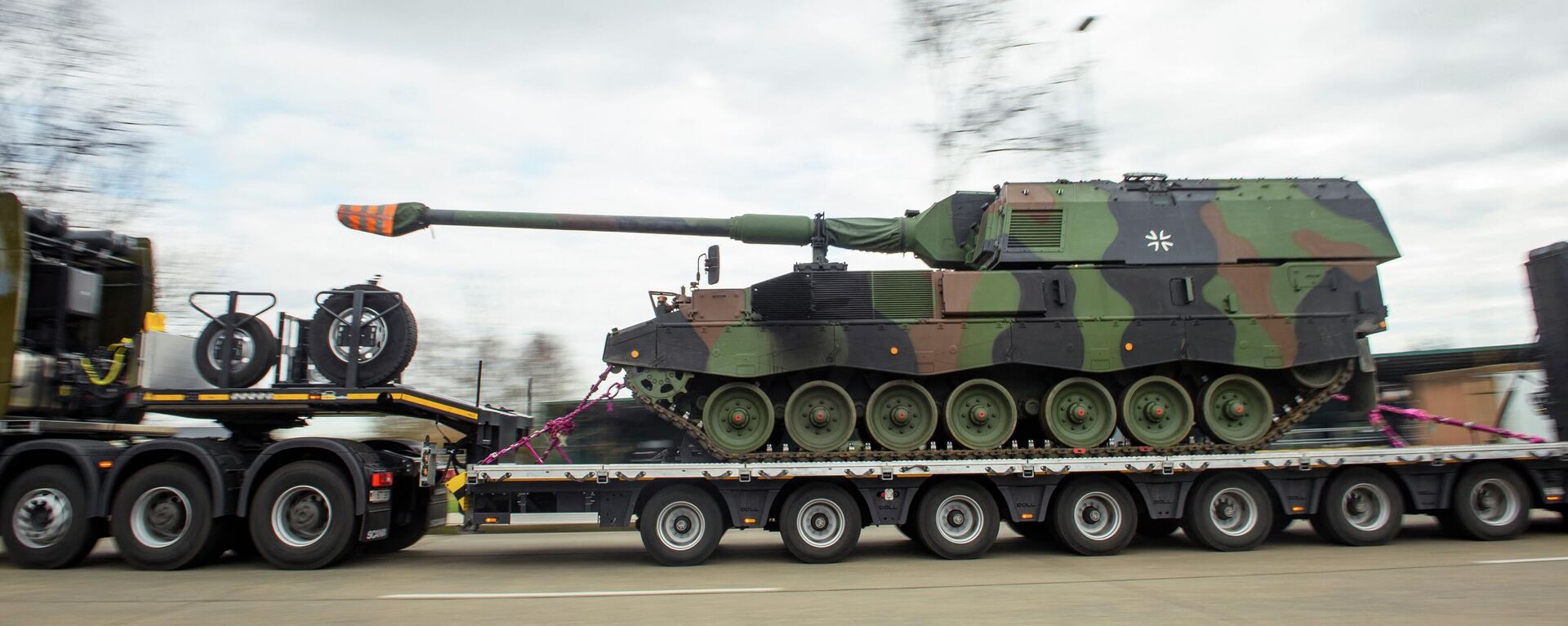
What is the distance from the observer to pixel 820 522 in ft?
31.7

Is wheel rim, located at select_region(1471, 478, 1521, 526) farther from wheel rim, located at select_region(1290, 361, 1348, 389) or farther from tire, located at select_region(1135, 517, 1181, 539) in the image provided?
tire, located at select_region(1135, 517, 1181, 539)

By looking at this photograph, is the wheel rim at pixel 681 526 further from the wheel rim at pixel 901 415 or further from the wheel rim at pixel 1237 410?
the wheel rim at pixel 1237 410

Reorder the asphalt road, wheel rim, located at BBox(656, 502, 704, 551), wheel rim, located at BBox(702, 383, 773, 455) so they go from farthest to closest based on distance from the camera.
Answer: wheel rim, located at BBox(702, 383, 773, 455), wheel rim, located at BBox(656, 502, 704, 551), the asphalt road

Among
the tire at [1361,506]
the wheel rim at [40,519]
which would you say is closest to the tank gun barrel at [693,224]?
the wheel rim at [40,519]

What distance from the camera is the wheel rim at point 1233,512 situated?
10078mm

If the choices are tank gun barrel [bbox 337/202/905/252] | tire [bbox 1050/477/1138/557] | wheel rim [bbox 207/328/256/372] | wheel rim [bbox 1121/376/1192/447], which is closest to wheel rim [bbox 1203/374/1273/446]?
wheel rim [bbox 1121/376/1192/447]

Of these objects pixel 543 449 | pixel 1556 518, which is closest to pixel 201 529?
pixel 543 449

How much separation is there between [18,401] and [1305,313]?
1439 cm

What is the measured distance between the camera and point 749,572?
8961mm

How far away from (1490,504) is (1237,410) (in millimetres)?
3176

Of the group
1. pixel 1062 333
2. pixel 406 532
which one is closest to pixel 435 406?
pixel 406 532

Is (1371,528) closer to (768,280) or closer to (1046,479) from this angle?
(1046,479)

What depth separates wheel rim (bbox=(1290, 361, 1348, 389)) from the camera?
10641 mm

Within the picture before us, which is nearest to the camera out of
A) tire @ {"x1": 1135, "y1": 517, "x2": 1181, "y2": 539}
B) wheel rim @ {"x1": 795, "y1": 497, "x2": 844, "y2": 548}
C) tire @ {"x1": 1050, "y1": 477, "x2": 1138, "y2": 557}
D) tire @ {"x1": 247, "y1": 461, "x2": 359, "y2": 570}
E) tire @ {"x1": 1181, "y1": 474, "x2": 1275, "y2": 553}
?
tire @ {"x1": 247, "y1": 461, "x2": 359, "y2": 570}
